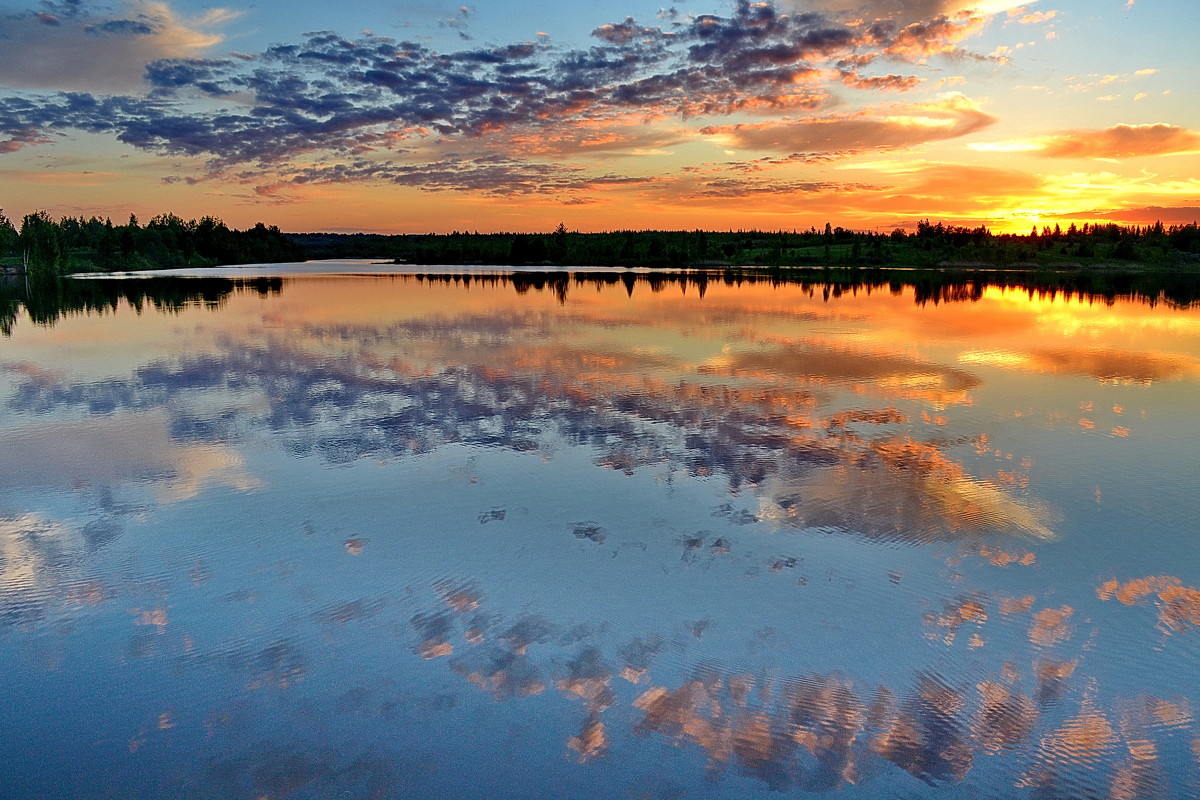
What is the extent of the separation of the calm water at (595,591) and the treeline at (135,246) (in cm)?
11694

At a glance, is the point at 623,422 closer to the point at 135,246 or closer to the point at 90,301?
the point at 90,301

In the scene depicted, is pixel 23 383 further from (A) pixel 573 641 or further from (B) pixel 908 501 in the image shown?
(B) pixel 908 501

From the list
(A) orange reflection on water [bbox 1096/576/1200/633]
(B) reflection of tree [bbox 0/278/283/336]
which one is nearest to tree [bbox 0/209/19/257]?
(B) reflection of tree [bbox 0/278/283/336]

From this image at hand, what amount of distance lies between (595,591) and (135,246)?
542 ft

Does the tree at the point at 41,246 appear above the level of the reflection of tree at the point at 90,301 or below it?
above

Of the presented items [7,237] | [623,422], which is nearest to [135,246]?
[7,237]

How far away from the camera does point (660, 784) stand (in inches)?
207

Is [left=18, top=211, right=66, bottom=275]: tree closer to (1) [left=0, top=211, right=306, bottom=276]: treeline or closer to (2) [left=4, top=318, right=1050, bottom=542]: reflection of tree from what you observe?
(1) [left=0, top=211, right=306, bottom=276]: treeline

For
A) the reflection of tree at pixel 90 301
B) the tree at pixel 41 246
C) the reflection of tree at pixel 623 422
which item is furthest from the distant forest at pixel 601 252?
the reflection of tree at pixel 623 422

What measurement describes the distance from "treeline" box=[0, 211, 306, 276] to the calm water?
384ft

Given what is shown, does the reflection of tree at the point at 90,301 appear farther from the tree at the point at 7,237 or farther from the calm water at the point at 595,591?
the tree at the point at 7,237

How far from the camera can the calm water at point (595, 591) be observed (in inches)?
218

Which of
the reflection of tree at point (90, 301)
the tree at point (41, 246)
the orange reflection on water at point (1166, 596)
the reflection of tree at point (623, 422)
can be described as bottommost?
the orange reflection on water at point (1166, 596)

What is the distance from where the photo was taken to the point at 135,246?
5576 inches
